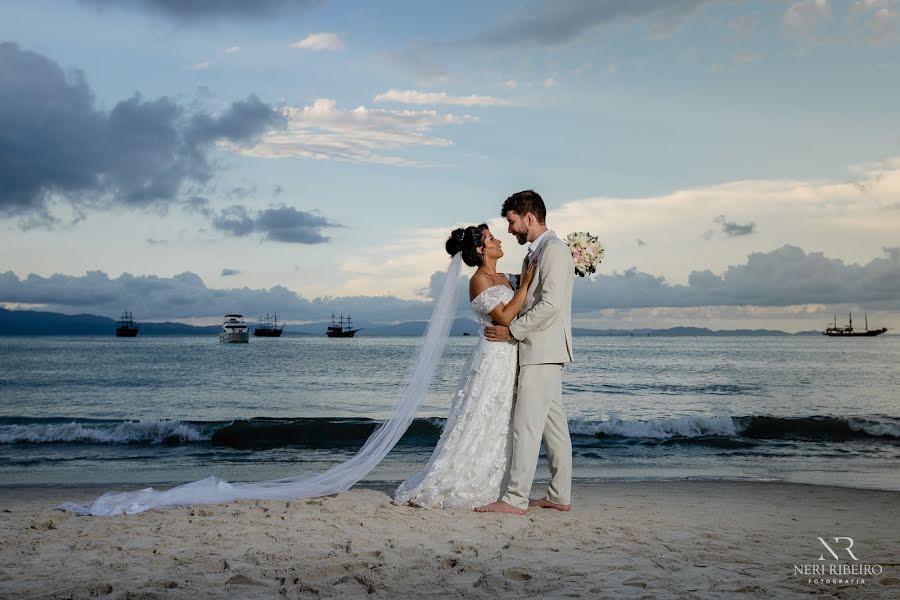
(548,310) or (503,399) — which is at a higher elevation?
(548,310)

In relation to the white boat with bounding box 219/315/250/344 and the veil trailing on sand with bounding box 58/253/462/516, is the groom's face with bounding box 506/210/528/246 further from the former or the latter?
the white boat with bounding box 219/315/250/344

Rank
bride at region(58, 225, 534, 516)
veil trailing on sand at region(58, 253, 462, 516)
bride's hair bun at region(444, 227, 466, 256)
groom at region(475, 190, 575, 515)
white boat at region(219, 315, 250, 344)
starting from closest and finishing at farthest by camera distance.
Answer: groom at region(475, 190, 575, 515) < bride at region(58, 225, 534, 516) < bride's hair bun at region(444, 227, 466, 256) < veil trailing on sand at region(58, 253, 462, 516) < white boat at region(219, 315, 250, 344)

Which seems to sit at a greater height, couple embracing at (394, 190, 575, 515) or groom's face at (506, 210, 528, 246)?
Answer: groom's face at (506, 210, 528, 246)

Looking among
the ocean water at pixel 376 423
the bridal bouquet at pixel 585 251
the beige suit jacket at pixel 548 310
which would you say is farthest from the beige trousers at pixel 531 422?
the ocean water at pixel 376 423

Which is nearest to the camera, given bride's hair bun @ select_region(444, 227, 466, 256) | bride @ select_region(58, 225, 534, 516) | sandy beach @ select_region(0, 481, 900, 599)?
sandy beach @ select_region(0, 481, 900, 599)

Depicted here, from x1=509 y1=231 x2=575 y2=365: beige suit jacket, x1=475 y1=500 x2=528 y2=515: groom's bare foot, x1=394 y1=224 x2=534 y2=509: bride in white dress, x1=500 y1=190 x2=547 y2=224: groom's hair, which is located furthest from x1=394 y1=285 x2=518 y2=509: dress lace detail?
x1=500 y1=190 x2=547 y2=224: groom's hair

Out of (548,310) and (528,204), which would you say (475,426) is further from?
(528,204)

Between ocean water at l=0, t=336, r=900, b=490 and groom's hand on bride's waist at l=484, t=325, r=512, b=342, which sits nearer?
groom's hand on bride's waist at l=484, t=325, r=512, b=342

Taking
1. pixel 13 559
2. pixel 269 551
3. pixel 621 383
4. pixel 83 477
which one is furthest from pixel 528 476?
pixel 621 383

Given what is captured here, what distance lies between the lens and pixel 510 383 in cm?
636

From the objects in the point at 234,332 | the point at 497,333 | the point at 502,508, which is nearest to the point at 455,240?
the point at 497,333

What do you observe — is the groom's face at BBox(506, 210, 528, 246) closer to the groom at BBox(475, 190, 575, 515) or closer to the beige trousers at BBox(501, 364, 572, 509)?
the groom at BBox(475, 190, 575, 515)

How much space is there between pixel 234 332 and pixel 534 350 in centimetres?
9368

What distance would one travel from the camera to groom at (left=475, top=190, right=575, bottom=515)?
6.07 m
